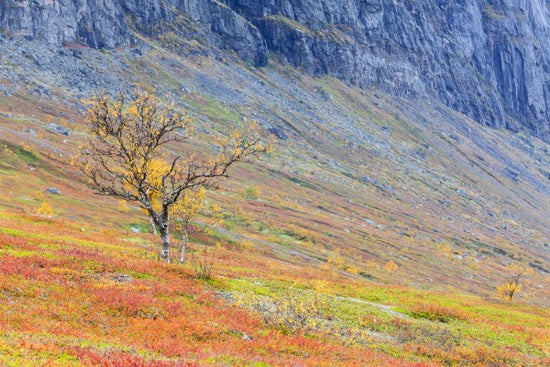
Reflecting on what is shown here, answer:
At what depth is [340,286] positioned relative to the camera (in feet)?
135

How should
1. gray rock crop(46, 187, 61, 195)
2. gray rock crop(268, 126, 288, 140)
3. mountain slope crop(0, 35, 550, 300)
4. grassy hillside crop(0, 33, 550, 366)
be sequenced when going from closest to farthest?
grassy hillside crop(0, 33, 550, 366) → gray rock crop(46, 187, 61, 195) → mountain slope crop(0, 35, 550, 300) → gray rock crop(268, 126, 288, 140)

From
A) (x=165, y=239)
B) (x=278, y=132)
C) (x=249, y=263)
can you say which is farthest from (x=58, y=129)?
(x=165, y=239)

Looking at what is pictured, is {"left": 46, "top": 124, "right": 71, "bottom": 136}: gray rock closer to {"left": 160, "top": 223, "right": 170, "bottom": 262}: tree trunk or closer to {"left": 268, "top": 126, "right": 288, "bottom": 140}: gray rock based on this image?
{"left": 268, "top": 126, "right": 288, "bottom": 140}: gray rock

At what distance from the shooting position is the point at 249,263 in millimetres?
49125

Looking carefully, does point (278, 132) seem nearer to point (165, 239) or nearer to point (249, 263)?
point (249, 263)

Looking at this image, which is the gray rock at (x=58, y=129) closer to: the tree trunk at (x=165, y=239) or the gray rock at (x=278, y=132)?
the gray rock at (x=278, y=132)

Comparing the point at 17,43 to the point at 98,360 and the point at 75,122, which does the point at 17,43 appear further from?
the point at 98,360

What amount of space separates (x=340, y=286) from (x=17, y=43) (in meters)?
162

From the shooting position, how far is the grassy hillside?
17.6 metres

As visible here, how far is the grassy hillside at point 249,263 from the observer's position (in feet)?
57.8

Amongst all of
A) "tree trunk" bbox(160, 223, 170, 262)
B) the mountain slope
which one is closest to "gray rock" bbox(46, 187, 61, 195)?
the mountain slope

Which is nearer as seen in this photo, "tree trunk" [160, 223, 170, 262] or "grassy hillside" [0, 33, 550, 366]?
"grassy hillside" [0, 33, 550, 366]

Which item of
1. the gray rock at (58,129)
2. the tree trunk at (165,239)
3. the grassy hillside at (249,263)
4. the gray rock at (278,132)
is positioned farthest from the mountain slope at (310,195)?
the tree trunk at (165,239)

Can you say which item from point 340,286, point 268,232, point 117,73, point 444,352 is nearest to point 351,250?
point 268,232
